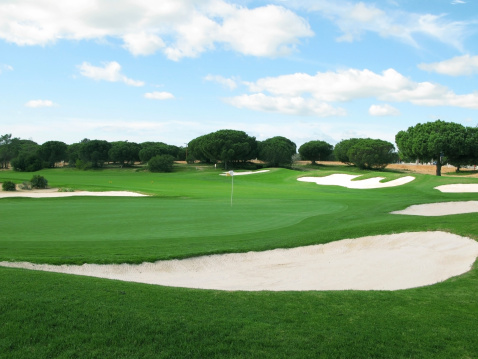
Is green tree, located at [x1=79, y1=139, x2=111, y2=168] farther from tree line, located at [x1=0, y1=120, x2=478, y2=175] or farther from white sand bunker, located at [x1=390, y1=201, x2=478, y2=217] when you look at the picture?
white sand bunker, located at [x1=390, y1=201, x2=478, y2=217]

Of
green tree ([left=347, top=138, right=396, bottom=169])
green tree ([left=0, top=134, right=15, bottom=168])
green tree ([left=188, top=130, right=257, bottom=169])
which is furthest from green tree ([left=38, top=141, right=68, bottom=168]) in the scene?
green tree ([left=347, top=138, right=396, bottom=169])

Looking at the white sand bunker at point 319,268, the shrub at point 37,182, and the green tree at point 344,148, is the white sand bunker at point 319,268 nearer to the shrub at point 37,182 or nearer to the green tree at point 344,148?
the shrub at point 37,182

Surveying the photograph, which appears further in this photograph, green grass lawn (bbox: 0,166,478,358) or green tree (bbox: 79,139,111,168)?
green tree (bbox: 79,139,111,168)

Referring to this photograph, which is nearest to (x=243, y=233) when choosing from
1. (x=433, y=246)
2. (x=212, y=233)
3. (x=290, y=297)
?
(x=212, y=233)

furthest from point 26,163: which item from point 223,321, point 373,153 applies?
point 223,321

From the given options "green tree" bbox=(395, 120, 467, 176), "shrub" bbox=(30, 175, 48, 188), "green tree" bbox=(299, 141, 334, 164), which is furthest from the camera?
"green tree" bbox=(299, 141, 334, 164)

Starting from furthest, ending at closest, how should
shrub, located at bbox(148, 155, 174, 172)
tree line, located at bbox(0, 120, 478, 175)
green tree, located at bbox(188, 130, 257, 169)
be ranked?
green tree, located at bbox(188, 130, 257, 169) < shrub, located at bbox(148, 155, 174, 172) < tree line, located at bbox(0, 120, 478, 175)

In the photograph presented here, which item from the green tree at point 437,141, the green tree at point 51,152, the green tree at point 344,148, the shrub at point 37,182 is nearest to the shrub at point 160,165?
the green tree at point 51,152

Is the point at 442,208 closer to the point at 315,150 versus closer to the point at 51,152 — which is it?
the point at 315,150

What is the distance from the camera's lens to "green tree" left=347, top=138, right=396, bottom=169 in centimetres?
7650

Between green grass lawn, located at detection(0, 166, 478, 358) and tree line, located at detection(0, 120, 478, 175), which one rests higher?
tree line, located at detection(0, 120, 478, 175)

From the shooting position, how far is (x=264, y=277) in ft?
30.1

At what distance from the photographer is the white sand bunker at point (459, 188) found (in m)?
30.3

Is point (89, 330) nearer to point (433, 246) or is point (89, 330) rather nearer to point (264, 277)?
point (264, 277)
